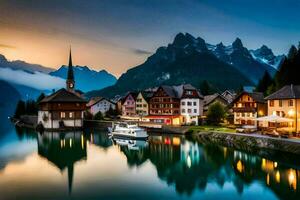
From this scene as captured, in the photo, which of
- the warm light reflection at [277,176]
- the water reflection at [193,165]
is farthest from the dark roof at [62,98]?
the warm light reflection at [277,176]

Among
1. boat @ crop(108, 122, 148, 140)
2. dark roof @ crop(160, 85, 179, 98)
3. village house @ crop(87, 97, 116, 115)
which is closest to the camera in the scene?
boat @ crop(108, 122, 148, 140)

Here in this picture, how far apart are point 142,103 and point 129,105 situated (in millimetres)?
8737

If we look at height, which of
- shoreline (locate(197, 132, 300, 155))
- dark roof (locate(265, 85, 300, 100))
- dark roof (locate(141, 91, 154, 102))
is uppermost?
dark roof (locate(141, 91, 154, 102))

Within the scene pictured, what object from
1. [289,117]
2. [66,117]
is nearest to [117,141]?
[66,117]

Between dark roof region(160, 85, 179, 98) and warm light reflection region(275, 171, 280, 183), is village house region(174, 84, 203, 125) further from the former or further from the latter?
warm light reflection region(275, 171, 280, 183)

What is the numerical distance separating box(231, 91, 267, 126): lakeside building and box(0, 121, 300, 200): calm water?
18.3 m

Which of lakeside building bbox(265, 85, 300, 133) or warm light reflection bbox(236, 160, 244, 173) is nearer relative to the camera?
warm light reflection bbox(236, 160, 244, 173)

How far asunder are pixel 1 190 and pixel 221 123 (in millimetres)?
57102

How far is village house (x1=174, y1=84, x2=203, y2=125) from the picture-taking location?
85562mm

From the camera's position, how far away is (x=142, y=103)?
98.6 meters

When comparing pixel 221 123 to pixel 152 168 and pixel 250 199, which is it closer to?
pixel 152 168

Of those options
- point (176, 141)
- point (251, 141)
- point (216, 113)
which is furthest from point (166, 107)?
point (251, 141)

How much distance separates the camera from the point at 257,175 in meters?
35.1

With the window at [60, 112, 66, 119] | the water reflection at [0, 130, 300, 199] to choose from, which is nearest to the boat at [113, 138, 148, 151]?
the water reflection at [0, 130, 300, 199]
